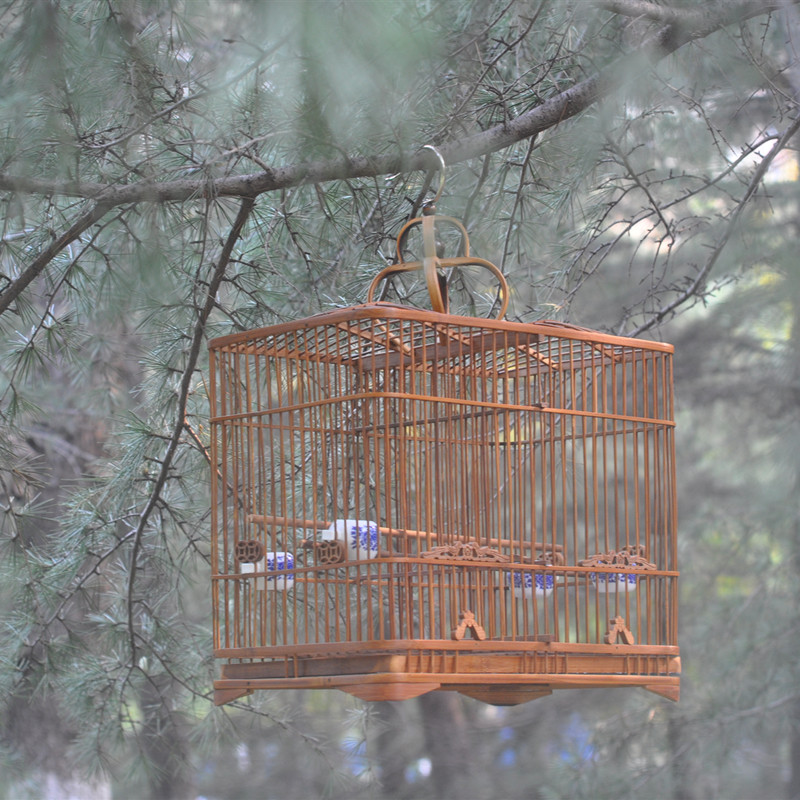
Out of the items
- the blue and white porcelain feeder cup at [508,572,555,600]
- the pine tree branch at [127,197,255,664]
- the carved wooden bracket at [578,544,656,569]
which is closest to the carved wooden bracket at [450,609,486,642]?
the blue and white porcelain feeder cup at [508,572,555,600]

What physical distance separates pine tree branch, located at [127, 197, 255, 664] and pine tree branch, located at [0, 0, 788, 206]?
0.12m

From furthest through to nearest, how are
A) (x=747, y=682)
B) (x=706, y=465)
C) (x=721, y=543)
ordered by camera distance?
(x=706, y=465) → (x=721, y=543) → (x=747, y=682)

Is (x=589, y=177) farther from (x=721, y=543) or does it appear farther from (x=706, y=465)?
(x=706, y=465)

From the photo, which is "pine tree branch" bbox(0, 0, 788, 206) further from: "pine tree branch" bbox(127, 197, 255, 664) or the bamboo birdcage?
the bamboo birdcage

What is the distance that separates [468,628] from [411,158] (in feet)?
3.14

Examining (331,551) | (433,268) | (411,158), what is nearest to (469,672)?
(331,551)

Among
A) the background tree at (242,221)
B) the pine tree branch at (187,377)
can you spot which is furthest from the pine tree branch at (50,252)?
the pine tree branch at (187,377)

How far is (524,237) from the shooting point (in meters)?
3.43

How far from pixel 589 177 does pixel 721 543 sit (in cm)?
476

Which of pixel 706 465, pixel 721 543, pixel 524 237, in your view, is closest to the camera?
pixel 524 237


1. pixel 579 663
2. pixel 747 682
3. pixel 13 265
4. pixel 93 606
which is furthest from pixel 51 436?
pixel 579 663

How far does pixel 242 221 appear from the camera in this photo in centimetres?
250

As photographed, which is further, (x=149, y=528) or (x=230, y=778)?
(x=230, y=778)

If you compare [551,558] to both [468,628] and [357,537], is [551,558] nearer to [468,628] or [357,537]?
[468,628]
